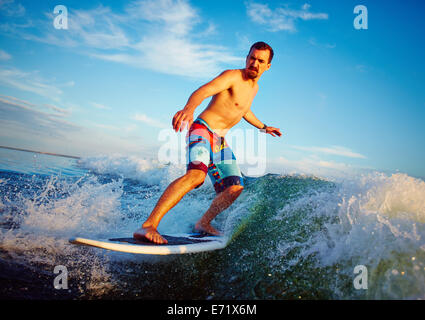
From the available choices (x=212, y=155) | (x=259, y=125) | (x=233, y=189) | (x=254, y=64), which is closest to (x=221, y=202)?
(x=233, y=189)

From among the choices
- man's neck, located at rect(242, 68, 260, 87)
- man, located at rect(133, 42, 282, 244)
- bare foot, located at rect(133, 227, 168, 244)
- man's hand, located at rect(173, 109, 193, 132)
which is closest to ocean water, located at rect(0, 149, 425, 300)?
bare foot, located at rect(133, 227, 168, 244)

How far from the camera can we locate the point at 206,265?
2461mm

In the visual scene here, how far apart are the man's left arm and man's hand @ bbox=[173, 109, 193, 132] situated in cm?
159

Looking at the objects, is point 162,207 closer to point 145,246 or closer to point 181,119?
point 145,246

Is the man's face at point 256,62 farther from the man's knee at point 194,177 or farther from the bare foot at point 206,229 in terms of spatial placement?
the bare foot at point 206,229

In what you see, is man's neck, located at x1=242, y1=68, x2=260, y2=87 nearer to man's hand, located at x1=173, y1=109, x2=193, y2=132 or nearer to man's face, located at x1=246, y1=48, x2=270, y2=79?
man's face, located at x1=246, y1=48, x2=270, y2=79

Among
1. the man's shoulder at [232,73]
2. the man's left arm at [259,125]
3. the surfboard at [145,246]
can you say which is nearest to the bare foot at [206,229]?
the surfboard at [145,246]

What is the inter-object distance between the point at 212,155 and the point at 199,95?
83 cm

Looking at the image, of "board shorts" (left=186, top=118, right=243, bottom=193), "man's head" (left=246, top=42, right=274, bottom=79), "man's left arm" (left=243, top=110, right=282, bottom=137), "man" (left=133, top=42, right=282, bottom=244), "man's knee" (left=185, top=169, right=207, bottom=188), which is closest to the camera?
"man" (left=133, top=42, right=282, bottom=244)

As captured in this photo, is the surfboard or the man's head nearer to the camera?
the surfboard

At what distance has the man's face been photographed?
2849 millimetres

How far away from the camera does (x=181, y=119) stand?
2195 millimetres

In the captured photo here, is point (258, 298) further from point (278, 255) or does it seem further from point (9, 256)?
point (9, 256)
